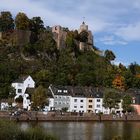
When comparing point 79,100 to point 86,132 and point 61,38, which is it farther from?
point 86,132

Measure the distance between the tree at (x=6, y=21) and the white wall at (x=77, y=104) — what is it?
3039cm

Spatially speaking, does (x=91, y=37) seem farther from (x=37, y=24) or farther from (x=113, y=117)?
(x=113, y=117)

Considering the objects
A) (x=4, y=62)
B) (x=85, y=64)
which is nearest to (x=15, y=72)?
(x=4, y=62)

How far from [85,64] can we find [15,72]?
974 inches

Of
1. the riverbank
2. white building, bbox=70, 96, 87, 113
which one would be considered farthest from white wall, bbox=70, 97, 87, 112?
the riverbank

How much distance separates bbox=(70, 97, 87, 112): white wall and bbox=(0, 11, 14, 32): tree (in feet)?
99.7

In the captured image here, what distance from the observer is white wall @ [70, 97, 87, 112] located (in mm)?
110000

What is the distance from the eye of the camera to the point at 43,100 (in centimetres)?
9319

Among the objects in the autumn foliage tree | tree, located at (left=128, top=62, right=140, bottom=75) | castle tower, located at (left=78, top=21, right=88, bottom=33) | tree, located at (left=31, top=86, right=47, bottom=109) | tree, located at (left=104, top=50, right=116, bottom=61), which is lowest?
tree, located at (left=31, top=86, right=47, bottom=109)

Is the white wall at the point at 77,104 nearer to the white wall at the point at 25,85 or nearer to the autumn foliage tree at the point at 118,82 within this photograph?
the white wall at the point at 25,85

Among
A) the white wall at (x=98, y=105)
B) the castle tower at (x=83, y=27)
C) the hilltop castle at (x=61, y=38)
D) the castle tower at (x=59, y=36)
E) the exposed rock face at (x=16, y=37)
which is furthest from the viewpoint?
the castle tower at (x=83, y=27)

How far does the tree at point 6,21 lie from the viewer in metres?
124

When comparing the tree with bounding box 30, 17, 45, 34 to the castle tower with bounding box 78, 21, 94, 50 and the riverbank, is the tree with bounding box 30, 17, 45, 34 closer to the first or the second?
the castle tower with bounding box 78, 21, 94, 50

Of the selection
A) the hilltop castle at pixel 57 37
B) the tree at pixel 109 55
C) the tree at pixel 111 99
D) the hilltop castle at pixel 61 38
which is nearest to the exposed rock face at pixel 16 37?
the hilltop castle at pixel 57 37
